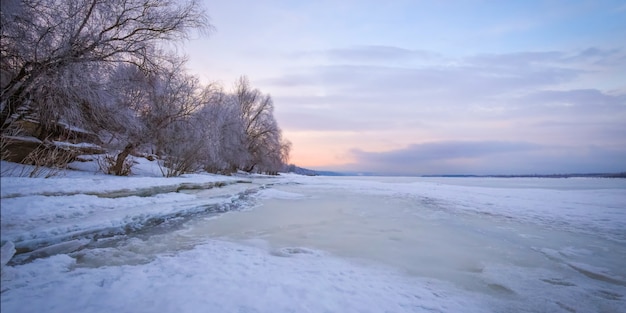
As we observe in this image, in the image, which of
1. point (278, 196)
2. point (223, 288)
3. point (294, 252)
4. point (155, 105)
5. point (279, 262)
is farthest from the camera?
point (278, 196)

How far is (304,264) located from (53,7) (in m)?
7.40

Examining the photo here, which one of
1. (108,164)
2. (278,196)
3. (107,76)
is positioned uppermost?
(107,76)

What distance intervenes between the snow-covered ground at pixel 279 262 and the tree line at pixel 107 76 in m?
1.59

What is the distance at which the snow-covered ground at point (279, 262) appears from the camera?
2320mm

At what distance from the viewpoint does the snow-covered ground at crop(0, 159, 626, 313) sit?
232cm

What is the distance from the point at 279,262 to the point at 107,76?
6684 millimetres

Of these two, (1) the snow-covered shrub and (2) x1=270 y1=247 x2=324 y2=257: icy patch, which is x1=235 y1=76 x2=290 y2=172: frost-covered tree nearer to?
(1) the snow-covered shrub

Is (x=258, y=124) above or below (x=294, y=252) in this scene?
above

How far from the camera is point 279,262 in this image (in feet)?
11.6

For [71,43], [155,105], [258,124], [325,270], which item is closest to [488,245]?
[325,270]

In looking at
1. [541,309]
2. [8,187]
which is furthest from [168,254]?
[541,309]

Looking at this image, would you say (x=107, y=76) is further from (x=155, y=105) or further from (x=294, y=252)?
(x=294, y=252)

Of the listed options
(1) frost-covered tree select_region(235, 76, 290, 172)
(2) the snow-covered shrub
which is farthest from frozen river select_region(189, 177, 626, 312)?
(1) frost-covered tree select_region(235, 76, 290, 172)

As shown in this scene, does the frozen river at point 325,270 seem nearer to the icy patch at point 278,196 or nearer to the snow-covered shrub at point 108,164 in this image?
the icy patch at point 278,196
